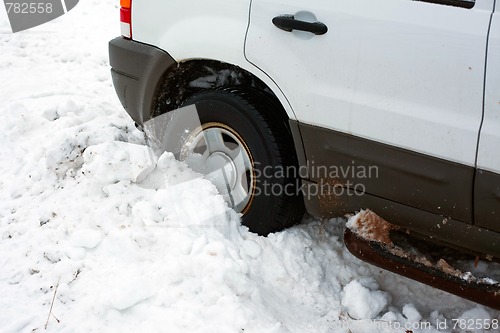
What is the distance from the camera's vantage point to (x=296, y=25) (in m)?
2.86

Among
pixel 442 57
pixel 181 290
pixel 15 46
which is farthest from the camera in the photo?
pixel 15 46

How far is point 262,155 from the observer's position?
3.24m

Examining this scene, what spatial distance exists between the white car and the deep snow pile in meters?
0.24

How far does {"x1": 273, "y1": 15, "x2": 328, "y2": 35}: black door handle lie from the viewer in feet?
9.18

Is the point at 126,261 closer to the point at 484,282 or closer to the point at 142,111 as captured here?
the point at 142,111

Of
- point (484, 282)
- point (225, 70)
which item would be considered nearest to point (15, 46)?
point (225, 70)

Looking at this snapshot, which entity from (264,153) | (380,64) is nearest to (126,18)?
(264,153)

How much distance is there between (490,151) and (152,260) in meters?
1.79

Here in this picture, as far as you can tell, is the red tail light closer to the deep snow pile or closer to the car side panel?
the deep snow pile

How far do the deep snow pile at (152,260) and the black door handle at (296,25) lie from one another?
1076 mm

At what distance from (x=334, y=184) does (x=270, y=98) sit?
25.8 inches

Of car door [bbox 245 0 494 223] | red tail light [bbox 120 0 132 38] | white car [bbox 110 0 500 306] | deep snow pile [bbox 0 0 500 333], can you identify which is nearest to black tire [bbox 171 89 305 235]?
white car [bbox 110 0 500 306]

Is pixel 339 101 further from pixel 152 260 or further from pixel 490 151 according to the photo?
pixel 152 260

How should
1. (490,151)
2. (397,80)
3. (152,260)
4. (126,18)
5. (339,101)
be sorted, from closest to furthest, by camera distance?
(490,151), (397,80), (339,101), (152,260), (126,18)
